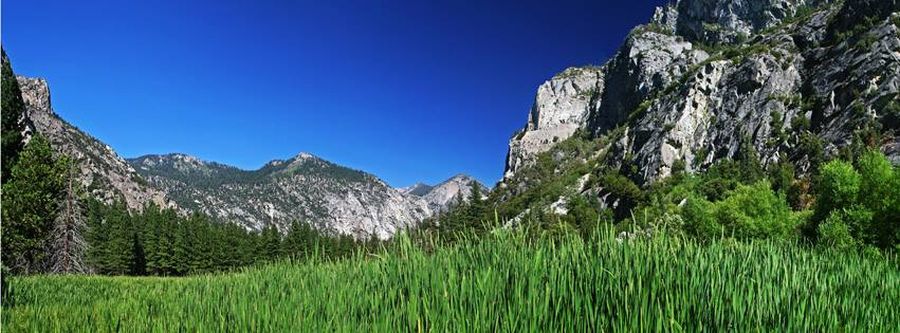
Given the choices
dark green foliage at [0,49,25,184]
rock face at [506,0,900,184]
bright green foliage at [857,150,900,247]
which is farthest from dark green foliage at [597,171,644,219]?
dark green foliage at [0,49,25,184]

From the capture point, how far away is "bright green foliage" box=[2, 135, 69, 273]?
18.7 m

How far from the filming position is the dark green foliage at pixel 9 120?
23.8 metres

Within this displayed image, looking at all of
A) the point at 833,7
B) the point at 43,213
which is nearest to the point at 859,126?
the point at 833,7

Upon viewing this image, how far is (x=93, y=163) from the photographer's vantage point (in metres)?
169

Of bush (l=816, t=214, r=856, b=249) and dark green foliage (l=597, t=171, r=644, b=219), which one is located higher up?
dark green foliage (l=597, t=171, r=644, b=219)

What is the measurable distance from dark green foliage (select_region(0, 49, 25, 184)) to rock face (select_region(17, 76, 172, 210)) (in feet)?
466

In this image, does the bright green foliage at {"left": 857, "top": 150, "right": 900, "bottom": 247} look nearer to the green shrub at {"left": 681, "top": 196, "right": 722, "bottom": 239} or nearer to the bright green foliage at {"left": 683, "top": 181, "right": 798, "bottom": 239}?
the bright green foliage at {"left": 683, "top": 181, "right": 798, "bottom": 239}

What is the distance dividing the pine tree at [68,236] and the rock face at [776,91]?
247 ft

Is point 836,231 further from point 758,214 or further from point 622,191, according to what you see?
point 622,191

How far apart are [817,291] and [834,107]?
3726 inches

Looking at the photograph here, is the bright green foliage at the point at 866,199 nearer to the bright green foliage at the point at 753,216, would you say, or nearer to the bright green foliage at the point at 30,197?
the bright green foliage at the point at 753,216

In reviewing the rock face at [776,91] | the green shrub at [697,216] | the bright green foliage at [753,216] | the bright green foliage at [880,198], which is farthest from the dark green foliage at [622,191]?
the bright green foliage at [880,198]

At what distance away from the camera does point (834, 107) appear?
3039 inches

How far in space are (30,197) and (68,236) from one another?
1581 cm
